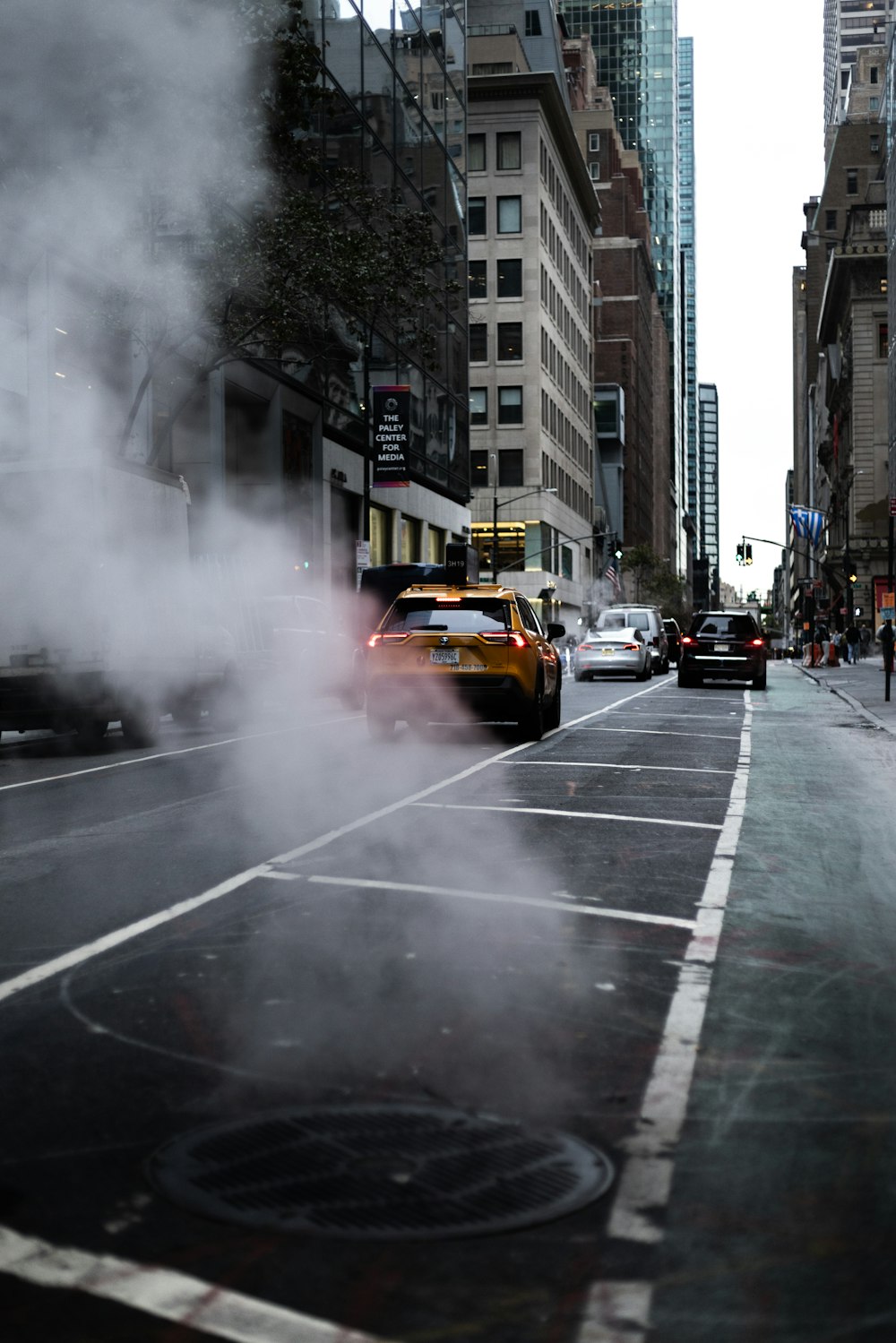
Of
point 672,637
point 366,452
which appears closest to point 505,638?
point 366,452

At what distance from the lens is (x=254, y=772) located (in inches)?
463

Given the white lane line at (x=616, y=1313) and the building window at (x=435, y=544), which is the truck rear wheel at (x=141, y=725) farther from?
the building window at (x=435, y=544)

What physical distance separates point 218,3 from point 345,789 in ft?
17.5

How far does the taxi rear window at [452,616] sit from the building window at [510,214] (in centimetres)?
6589

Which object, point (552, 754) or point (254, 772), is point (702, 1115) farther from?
point (552, 754)

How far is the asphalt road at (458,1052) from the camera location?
2611 millimetres

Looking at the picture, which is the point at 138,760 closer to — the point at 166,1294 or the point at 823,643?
the point at 166,1294

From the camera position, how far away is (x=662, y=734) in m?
16.7

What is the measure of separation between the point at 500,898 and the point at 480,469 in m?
72.9

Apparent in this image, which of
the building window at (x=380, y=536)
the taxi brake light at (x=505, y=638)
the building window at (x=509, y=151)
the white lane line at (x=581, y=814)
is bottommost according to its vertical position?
the white lane line at (x=581, y=814)

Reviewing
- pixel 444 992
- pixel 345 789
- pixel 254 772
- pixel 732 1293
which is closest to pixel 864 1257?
pixel 732 1293

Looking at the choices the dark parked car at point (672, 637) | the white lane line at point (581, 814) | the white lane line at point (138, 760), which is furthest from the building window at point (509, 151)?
the white lane line at point (581, 814)

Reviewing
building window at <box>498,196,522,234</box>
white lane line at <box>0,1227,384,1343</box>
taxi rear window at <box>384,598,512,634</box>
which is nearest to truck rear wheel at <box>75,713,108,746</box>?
taxi rear window at <box>384,598,512,634</box>

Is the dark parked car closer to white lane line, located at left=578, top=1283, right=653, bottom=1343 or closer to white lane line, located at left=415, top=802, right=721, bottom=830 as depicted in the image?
white lane line, located at left=415, top=802, right=721, bottom=830
